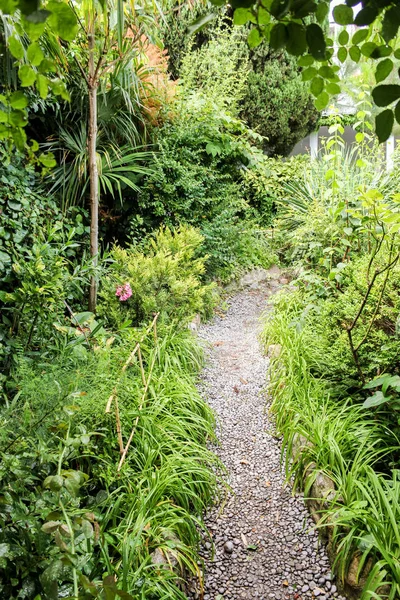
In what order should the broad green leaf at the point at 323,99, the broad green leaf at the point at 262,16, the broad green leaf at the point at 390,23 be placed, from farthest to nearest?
the broad green leaf at the point at 323,99, the broad green leaf at the point at 262,16, the broad green leaf at the point at 390,23

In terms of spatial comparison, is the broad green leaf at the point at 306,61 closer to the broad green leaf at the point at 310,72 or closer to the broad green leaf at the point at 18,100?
the broad green leaf at the point at 310,72

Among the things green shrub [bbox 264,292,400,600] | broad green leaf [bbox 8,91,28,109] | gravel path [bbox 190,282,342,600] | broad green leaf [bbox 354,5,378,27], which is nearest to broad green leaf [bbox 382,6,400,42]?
broad green leaf [bbox 354,5,378,27]

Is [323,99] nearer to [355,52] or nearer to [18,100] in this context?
[355,52]

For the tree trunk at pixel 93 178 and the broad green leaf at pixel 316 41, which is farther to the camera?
the tree trunk at pixel 93 178

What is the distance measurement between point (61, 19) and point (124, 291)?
279 cm

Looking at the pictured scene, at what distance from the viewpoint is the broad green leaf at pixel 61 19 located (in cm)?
53

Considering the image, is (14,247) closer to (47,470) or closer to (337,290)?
Answer: (47,470)

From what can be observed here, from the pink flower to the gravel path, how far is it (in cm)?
84

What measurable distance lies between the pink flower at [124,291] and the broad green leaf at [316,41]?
278 centimetres

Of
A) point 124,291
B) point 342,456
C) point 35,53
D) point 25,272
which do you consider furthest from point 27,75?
point 124,291

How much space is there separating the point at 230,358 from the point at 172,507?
1855 millimetres

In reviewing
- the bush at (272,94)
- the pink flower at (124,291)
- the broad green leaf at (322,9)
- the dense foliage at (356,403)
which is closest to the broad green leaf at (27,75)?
the broad green leaf at (322,9)

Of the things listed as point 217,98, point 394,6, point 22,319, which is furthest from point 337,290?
point 217,98

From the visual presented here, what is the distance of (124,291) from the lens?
10.8ft
